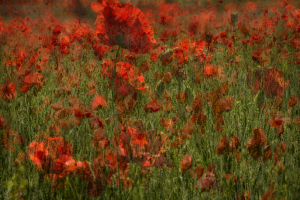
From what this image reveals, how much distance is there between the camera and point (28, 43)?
323 cm

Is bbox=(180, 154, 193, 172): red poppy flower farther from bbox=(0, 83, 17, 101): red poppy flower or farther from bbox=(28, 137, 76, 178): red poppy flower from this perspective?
bbox=(0, 83, 17, 101): red poppy flower

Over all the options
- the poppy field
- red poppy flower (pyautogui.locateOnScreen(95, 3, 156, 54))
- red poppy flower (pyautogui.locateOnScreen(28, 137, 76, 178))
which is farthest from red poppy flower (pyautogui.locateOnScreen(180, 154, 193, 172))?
red poppy flower (pyautogui.locateOnScreen(95, 3, 156, 54))

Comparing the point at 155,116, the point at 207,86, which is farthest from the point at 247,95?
the point at 155,116

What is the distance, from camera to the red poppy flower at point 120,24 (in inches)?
43.6

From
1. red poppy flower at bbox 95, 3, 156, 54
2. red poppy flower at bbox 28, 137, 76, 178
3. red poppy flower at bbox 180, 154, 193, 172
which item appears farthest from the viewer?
red poppy flower at bbox 95, 3, 156, 54

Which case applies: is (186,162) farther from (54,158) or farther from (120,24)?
(120,24)

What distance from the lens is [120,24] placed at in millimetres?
1136

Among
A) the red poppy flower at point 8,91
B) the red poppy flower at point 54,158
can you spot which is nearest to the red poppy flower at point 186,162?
the red poppy flower at point 54,158

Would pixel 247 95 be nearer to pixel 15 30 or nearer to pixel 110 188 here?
pixel 110 188

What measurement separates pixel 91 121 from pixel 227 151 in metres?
0.44

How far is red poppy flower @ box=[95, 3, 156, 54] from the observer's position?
1.11 meters

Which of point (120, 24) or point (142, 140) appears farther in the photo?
point (120, 24)

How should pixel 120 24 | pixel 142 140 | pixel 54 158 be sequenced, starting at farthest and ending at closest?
pixel 120 24, pixel 142 140, pixel 54 158

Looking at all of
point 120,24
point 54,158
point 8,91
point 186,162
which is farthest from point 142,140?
point 8,91
